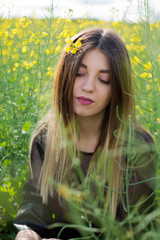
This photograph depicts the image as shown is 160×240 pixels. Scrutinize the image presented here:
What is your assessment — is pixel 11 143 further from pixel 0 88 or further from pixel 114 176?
pixel 114 176

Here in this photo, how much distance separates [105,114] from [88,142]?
165 mm

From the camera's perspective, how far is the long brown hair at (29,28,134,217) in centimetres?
140

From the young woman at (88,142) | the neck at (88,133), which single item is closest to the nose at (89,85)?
the young woman at (88,142)

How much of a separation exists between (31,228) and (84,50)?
0.86m

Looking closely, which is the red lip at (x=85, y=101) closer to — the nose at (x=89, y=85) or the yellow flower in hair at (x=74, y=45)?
the nose at (x=89, y=85)

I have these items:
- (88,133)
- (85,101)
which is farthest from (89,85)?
(88,133)

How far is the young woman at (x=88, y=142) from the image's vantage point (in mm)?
1380

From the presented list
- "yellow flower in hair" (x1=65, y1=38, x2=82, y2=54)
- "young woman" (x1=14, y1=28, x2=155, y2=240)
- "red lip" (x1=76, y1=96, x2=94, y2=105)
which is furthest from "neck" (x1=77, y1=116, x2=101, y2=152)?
"yellow flower in hair" (x1=65, y1=38, x2=82, y2=54)

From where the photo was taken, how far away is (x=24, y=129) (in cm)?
173

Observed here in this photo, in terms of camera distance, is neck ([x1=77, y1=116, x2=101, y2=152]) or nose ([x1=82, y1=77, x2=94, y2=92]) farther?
neck ([x1=77, y1=116, x2=101, y2=152])

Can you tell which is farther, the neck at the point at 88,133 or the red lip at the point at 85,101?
the neck at the point at 88,133

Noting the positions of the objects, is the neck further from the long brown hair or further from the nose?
the nose

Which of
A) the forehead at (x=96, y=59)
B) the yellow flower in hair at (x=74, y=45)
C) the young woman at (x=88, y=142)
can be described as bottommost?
the young woman at (x=88, y=142)

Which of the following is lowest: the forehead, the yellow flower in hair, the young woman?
the young woman
